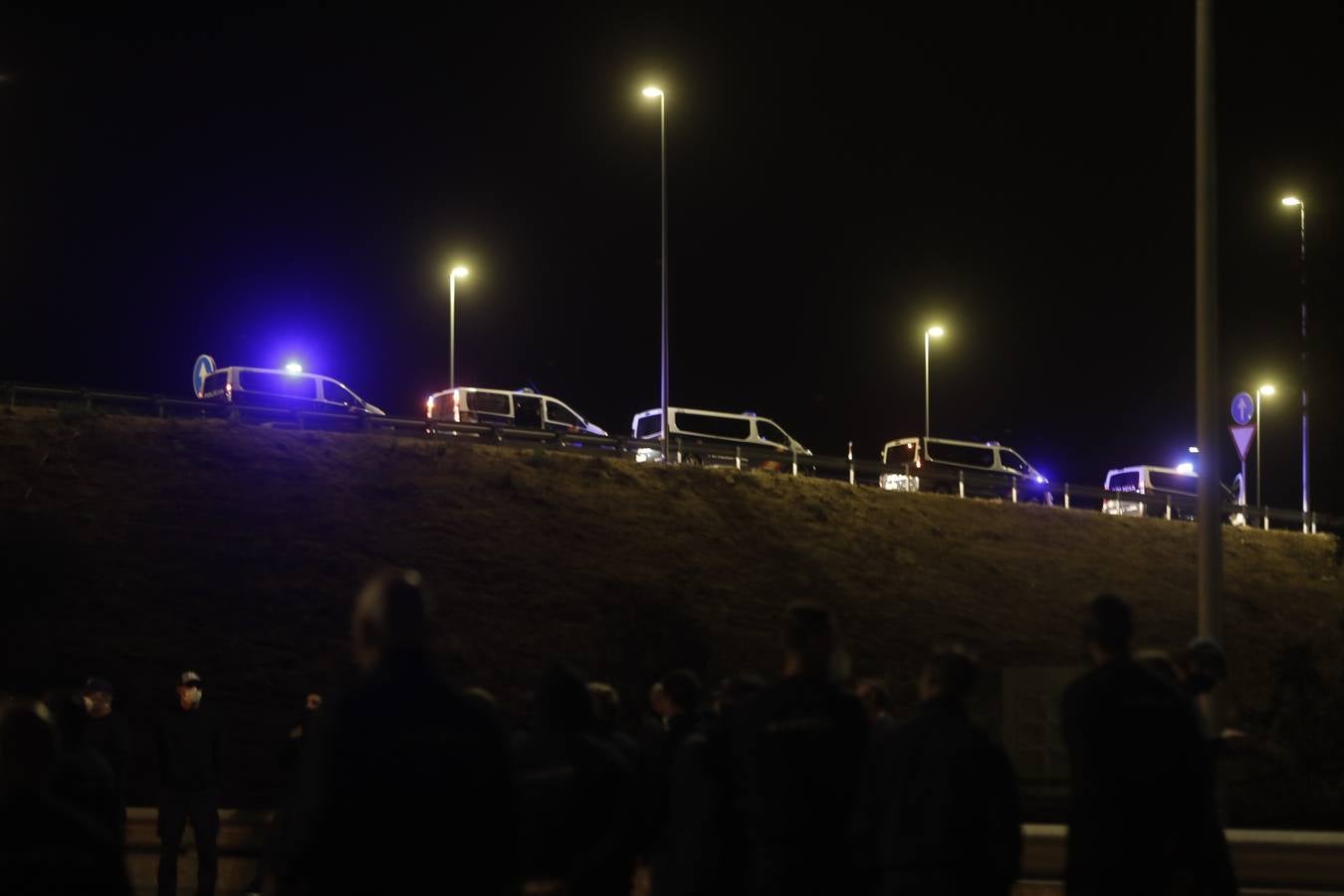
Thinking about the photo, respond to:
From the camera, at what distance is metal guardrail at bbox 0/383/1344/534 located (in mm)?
35031

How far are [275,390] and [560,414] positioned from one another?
22.8 ft

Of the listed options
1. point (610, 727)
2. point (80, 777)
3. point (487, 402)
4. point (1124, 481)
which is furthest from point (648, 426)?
point (80, 777)

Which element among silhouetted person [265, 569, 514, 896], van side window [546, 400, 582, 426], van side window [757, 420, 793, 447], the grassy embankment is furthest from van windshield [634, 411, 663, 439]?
silhouetted person [265, 569, 514, 896]

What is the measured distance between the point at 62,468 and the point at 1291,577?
25.8 m

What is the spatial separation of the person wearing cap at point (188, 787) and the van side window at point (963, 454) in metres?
33.0

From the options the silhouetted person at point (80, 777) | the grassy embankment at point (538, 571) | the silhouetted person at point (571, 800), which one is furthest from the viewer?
the grassy embankment at point (538, 571)

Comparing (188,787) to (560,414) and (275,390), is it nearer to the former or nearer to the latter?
(275,390)

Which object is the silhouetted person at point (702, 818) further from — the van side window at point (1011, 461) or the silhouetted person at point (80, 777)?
Result: the van side window at point (1011, 461)

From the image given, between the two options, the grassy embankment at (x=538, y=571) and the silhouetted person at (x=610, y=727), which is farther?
the grassy embankment at (x=538, y=571)

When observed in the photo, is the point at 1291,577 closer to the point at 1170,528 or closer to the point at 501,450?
the point at 1170,528

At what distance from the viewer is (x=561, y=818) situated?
566 cm

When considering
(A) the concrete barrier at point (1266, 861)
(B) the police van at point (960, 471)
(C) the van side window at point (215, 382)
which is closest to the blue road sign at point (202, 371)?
(C) the van side window at point (215, 382)

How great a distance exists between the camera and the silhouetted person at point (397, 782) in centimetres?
413

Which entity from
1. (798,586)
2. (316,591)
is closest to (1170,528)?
(798,586)
